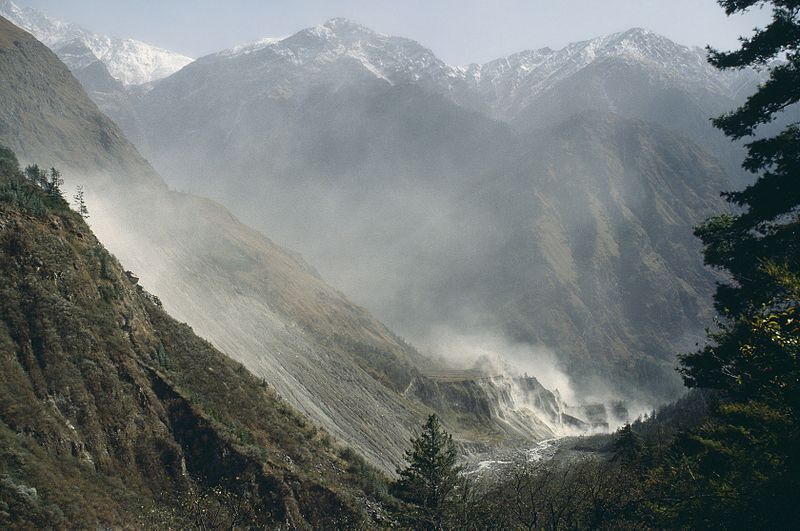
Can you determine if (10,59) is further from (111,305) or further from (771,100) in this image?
(771,100)

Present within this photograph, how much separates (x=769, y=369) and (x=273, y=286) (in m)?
157

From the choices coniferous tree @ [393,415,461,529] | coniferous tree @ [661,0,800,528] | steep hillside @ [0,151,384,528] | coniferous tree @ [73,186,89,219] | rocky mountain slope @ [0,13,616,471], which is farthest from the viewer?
rocky mountain slope @ [0,13,616,471]

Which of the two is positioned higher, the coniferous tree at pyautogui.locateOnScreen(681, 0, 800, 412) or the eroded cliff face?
the eroded cliff face

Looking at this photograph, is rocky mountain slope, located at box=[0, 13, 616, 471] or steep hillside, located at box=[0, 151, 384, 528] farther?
rocky mountain slope, located at box=[0, 13, 616, 471]

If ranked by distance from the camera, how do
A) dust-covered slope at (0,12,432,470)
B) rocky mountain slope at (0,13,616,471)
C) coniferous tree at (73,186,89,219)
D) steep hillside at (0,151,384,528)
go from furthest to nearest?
dust-covered slope at (0,12,432,470) → rocky mountain slope at (0,13,616,471) → coniferous tree at (73,186,89,219) → steep hillside at (0,151,384,528)

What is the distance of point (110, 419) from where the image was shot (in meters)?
37.6

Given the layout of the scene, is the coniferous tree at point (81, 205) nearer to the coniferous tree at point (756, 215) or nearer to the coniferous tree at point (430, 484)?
the coniferous tree at point (430, 484)

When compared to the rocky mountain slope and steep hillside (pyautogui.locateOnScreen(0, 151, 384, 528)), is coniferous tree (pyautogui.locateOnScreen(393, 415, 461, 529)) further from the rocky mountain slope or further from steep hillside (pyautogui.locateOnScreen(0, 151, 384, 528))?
the rocky mountain slope

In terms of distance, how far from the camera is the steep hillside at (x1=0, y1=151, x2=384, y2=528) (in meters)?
30.6

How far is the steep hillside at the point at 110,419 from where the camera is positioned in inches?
1206

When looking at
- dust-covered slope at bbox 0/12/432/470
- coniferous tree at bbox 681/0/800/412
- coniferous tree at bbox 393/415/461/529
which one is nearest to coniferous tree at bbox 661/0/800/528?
coniferous tree at bbox 681/0/800/412

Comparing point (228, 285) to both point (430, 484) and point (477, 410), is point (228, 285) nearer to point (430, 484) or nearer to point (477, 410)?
point (477, 410)

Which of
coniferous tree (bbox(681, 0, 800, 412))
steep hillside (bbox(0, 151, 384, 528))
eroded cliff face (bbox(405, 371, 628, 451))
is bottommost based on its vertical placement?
steep hillside (bbox(0, 151, 384, 528))

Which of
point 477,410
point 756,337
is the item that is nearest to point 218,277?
point 477,410
